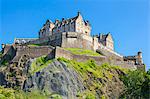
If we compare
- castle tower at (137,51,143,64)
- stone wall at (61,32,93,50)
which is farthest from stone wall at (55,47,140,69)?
stone wall at (61,32,93,50)

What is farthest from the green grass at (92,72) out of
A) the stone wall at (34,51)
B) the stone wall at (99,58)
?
the stone wall at (34,51)

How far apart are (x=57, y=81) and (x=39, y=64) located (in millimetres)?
5218

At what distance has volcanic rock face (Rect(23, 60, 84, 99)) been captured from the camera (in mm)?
58125

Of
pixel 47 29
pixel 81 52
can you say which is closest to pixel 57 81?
pixel 81 52

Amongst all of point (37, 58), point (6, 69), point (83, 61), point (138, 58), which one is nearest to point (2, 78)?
point (6, 69)

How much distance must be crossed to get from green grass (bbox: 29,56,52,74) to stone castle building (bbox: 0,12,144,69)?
1.41 meters

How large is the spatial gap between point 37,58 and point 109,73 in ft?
39.5

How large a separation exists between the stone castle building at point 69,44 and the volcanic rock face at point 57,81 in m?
3.94

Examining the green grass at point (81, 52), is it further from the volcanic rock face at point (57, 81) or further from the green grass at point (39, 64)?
the volcanic rock face at point (57, 81)

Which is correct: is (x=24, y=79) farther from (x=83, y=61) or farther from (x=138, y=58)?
(x=138, y=58)

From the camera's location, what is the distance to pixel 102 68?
219ft

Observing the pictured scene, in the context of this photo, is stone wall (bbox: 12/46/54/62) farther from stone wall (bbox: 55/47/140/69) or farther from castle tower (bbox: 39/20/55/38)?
castle tower (bbox: 39/20/55/38)

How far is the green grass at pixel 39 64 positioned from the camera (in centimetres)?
6124

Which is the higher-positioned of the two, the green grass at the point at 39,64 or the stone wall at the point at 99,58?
the stone wall at the point at 99,58
